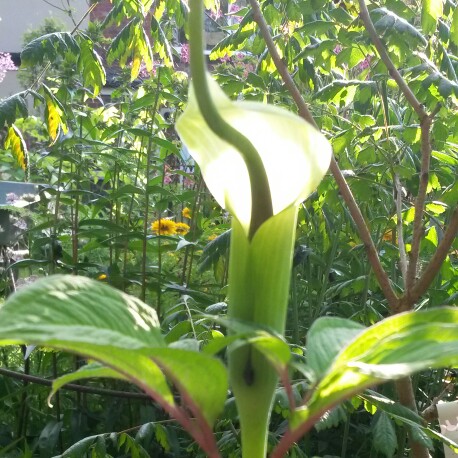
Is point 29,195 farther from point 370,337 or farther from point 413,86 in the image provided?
point 370,337

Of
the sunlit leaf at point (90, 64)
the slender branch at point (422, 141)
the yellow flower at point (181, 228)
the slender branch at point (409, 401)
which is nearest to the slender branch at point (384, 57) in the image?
the slender branch at point (422, 141)

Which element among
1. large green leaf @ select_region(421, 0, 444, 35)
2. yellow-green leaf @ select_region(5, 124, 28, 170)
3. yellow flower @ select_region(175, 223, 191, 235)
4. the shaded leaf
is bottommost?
yellow flower @ select_region(175, 223, 191, 235)

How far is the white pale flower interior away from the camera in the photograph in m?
0.26

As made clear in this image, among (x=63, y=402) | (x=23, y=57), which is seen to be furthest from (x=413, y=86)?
(x=63, y=402)

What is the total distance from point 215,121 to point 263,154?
0.03m

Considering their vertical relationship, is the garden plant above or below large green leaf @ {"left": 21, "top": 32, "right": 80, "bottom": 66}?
below

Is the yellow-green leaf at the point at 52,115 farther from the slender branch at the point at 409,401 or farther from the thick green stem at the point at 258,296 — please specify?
the thick green stem at the point at 258,296

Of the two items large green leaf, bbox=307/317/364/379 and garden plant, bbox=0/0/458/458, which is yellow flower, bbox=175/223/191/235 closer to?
garden plant, bbox=0/0/458/458

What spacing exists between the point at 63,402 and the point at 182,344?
116 centimetres

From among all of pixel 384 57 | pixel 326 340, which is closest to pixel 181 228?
pixel 384 57

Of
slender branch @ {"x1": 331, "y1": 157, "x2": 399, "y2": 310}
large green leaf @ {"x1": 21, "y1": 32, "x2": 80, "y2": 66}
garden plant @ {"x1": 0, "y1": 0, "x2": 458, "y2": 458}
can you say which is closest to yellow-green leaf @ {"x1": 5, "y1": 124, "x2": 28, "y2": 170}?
garden plant @ {"x1": 0, "y1": 0, "x2": 458, "y2": 458}

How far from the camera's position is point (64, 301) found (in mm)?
228

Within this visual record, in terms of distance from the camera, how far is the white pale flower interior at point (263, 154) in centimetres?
26

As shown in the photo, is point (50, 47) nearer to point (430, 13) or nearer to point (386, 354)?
point (430, 13)
